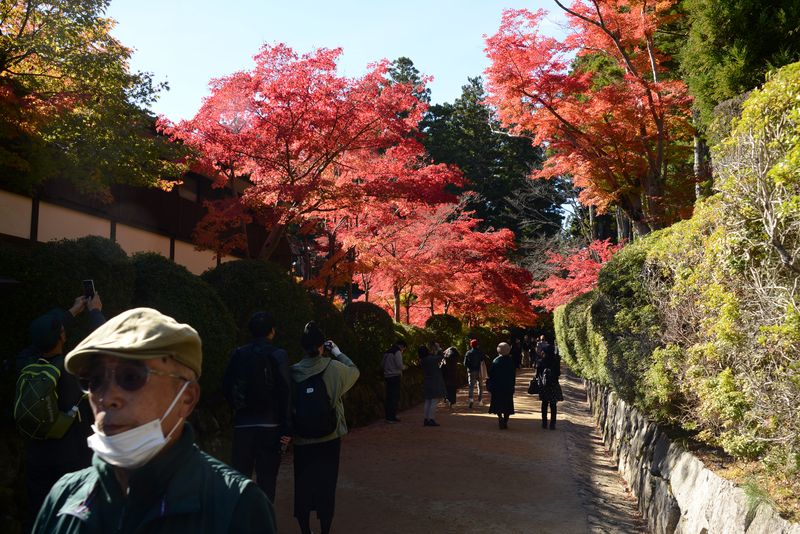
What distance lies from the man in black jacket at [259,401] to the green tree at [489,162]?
35298mm

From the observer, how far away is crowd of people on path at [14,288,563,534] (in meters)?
1.68

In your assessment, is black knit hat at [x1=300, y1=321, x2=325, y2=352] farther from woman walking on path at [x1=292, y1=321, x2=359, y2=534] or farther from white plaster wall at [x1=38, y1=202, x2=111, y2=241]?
white plaster wall at [x1=38, y1=202, x2=111, y2=241]

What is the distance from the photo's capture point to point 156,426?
177cm

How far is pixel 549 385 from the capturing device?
45.2 feet

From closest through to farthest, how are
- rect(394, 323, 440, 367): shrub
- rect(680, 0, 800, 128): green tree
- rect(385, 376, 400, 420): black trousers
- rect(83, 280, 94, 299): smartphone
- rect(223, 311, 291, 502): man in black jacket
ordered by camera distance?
1. rect(83, 280, 94, 299): smartphone
2. rect(223, 311, 291, 502): man in black jacket
3. rect(680, 0, 800, 128): green tree
4. rect(385, 376, 400, 420): black trousers
5. rect(394, 323, 440, 367): shrub

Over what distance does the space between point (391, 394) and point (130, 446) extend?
12.7 m

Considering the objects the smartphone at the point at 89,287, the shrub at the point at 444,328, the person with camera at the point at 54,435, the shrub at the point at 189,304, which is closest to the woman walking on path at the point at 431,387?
the shrub at the point at 189,304

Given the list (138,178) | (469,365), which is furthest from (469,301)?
(138,178)

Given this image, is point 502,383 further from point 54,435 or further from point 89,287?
point 54,435

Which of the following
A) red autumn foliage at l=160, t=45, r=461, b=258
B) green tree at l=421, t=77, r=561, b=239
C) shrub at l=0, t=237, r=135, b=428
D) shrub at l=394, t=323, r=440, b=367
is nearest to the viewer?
shrub at l=0, t=237, r=135, b=428

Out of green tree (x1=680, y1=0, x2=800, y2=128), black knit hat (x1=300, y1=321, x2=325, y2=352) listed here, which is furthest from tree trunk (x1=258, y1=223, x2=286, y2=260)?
green tree (x1=680, y1=0, x2=800, y2=128)

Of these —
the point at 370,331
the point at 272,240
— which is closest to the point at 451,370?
the point at 370,331

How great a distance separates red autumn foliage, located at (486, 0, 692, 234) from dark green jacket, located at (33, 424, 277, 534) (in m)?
12.9

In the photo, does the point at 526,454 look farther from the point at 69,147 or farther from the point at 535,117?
the point at 69,147
